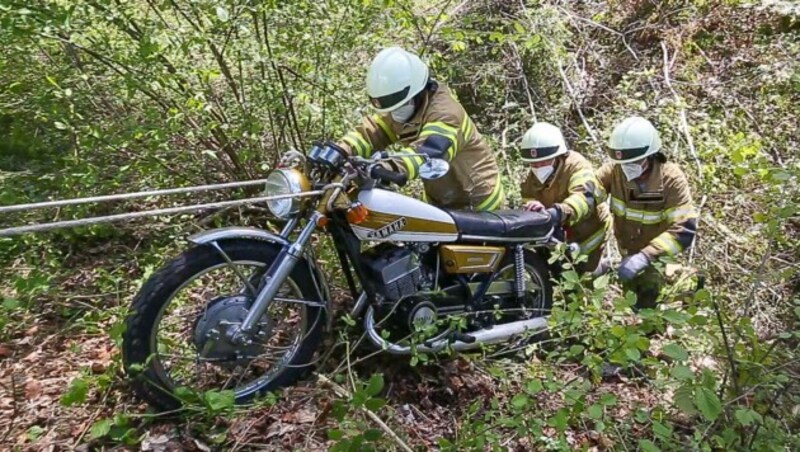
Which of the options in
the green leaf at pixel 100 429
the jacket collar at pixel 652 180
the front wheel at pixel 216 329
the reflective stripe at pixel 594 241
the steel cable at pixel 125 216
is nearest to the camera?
the steel cable at pixel 125 216

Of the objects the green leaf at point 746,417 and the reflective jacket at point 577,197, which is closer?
the green leaf at point 746,417

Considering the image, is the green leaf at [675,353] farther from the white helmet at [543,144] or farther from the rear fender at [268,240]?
the white helmet at [543,144]

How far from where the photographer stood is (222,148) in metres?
4.48

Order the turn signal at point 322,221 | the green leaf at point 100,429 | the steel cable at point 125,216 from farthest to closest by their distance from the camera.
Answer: the turn signal at point 322,221
the green leaf at point 100,429
the steel cable at point 125,216

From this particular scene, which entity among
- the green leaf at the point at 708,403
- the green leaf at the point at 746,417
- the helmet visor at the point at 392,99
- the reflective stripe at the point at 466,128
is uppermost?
the helmet visor at the point at 392,99

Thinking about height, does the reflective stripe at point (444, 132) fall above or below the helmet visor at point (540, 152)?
above

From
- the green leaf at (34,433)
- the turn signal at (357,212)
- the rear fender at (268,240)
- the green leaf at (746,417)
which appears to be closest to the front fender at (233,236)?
the rear fender at (268,240)

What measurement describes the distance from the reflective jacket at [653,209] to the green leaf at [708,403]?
1.54 m

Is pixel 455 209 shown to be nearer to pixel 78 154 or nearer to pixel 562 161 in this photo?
pixel 562 161

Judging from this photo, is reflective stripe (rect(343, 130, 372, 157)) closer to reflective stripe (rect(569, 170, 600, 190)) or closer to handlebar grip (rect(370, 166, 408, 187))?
handlebar grip (rect(370, 166, 408, 187))

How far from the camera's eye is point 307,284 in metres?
3.17

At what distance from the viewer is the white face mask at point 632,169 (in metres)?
4.12

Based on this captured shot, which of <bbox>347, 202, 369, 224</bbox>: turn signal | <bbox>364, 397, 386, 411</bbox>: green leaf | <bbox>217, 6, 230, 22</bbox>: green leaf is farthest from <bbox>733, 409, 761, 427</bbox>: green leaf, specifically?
<bbox>217, 6, 230, 22</bbox>: green leaf

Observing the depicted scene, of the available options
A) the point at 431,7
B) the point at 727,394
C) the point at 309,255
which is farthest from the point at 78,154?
the point at 727,394
